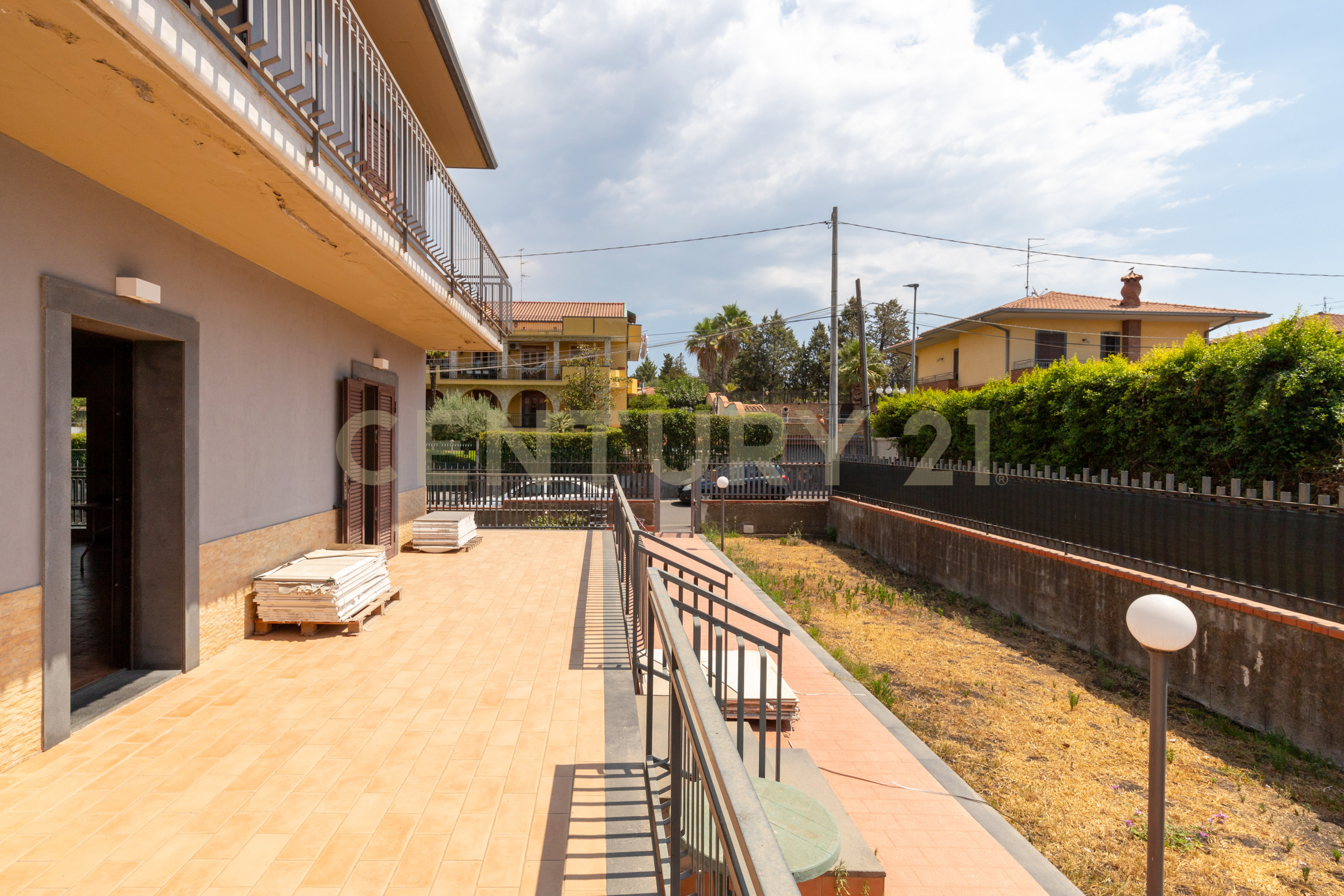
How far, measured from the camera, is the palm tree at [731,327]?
4178 cm

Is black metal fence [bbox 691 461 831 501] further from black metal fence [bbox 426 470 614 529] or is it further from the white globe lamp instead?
the white globe lamp

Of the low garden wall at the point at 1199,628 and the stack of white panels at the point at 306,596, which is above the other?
the stack of white panels at the point at 306,596

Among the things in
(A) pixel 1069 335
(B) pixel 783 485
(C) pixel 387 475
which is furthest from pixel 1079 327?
(C) pixel 387 475

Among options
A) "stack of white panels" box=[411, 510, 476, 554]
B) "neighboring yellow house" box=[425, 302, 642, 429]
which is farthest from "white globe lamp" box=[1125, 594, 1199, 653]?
"neighboring yellow house" box=[425, 302, 642, 429]

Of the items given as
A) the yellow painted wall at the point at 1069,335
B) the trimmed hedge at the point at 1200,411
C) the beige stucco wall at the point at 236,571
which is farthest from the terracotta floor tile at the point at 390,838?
the yellow painted wall at the point at 1069,335

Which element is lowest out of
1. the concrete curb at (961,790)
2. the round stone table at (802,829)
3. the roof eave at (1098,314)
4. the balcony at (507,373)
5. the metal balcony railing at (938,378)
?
the concrete curb at (961,790)

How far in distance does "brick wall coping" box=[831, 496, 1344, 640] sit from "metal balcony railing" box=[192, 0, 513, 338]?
7.66 metres

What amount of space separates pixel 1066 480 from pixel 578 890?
337 inches

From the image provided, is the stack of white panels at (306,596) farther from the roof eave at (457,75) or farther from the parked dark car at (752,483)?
the parked dark car at (752,483)

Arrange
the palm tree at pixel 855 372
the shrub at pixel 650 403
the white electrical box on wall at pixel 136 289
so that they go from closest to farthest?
the white electrical box on wall at pixel 136 289
the shrub at pixel 650 403
the palm tree at pixel 855 372

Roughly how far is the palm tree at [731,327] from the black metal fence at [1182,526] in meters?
31.5

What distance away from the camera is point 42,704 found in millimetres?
3275

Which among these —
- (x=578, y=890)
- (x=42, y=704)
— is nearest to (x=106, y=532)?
(x=42, y=704)

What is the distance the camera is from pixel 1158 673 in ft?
9.30
